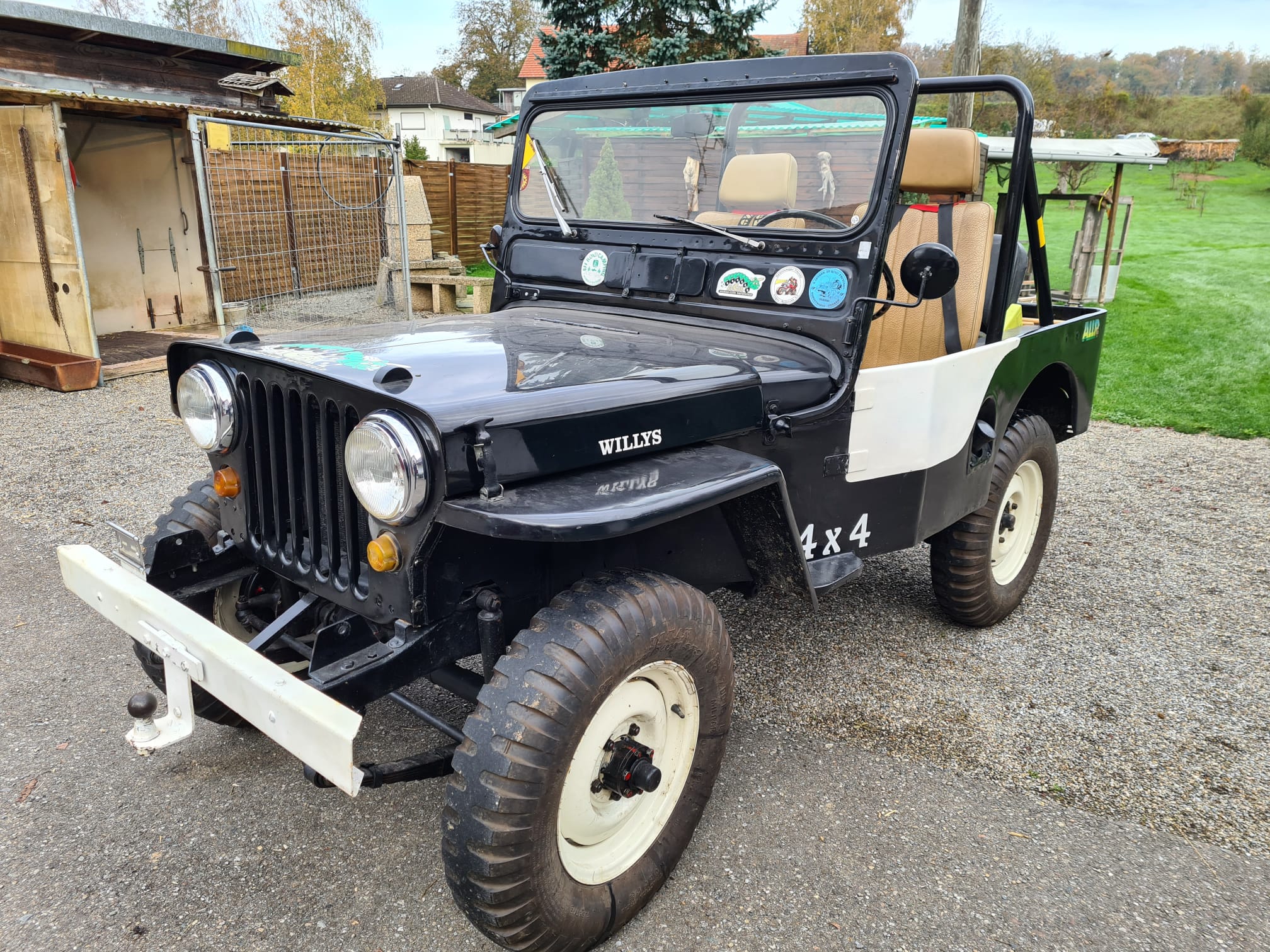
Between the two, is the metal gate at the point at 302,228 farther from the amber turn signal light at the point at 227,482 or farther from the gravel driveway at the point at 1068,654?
the amber turn signal light at the point at 227,482

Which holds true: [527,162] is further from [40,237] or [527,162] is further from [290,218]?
[290,218]

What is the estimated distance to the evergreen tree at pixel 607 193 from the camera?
319 cm

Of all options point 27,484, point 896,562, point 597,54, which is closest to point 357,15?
point 597,54

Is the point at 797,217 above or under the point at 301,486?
above

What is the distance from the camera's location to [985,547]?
350 centimetres

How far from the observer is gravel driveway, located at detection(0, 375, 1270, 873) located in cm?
285

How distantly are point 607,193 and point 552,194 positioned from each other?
10.0 inches

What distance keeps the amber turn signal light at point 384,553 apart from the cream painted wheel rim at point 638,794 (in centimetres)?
56

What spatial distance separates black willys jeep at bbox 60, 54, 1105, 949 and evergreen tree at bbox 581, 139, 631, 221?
1 cm

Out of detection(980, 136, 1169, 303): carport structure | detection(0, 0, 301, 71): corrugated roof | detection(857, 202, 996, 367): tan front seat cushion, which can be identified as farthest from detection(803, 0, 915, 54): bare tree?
detection(857, 202, 996, 367): tan front seat cushion

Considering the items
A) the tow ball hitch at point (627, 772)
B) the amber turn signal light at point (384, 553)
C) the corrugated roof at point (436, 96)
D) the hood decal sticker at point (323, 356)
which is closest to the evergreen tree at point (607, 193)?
the hood decal sticker at point (323, 356)

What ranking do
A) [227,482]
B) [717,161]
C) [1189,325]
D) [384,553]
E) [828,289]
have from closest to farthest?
[384,553], [227,482], [828,289], [717,161], [1189,325]

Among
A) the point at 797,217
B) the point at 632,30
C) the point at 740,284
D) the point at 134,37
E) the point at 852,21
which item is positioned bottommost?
the point at 740,284

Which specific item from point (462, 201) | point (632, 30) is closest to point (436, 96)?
point (462, 201)
